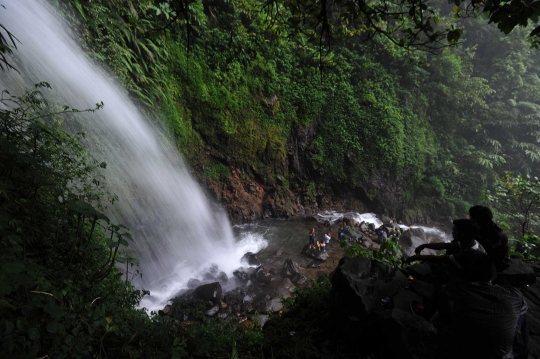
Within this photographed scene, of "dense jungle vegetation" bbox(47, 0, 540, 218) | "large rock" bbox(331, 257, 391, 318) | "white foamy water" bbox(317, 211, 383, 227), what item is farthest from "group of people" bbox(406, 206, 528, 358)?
"white foamy water" bbox(317, 211, 383, 227)

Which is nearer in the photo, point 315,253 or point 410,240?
point 315,253

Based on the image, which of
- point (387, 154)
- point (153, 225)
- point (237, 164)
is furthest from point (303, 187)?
point (153, 225)

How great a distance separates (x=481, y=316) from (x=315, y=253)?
24.8ft

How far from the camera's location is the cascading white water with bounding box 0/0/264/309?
19.9 ft

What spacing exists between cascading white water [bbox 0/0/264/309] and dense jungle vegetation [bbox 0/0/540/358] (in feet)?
→ 1.43

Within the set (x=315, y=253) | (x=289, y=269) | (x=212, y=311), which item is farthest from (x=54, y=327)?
(x=315, y=253)

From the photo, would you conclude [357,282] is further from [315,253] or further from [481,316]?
[315,253]

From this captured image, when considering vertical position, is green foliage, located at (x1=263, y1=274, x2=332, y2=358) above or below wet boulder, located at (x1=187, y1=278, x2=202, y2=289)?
below

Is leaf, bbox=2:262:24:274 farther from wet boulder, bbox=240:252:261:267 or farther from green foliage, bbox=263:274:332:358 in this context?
wet boulder, bbox=240:252:261:267

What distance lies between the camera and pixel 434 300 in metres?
2.44

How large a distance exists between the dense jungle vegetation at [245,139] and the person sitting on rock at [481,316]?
1.12 meters

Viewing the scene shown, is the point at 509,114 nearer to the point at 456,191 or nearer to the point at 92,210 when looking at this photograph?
the point at 456,191

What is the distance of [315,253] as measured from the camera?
29.8 ft

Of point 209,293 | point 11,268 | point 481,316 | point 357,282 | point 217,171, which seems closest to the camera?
point 11,268
